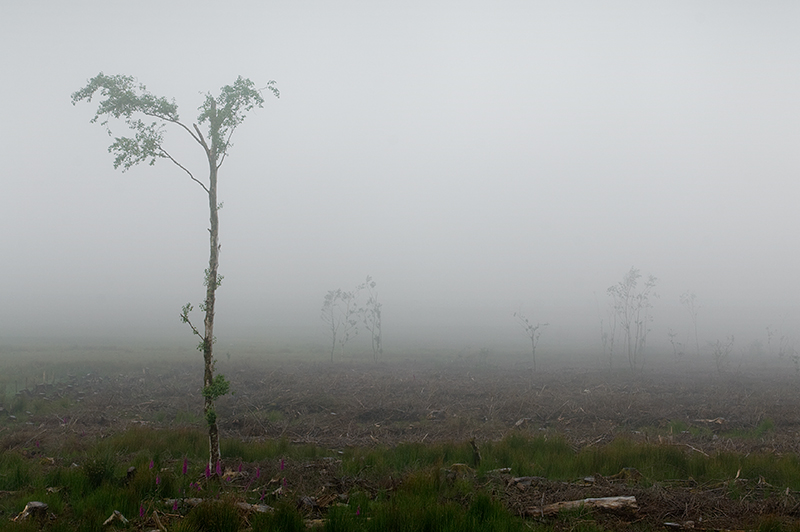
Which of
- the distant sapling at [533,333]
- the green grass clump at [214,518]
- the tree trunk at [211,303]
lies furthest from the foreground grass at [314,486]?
the distant sapling at [533,333]

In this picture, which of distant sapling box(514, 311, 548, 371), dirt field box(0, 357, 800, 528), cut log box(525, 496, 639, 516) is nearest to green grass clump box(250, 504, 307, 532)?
dirt field box(0, 357, 800, 528)

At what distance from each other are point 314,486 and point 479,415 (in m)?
12.5

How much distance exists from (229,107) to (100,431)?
1251 cm

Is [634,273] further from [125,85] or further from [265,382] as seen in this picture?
[125,85]

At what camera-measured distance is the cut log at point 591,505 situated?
7.11 metres

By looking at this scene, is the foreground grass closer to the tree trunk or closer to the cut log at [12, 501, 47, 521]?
the cut log at [12, 501, 47, 521]

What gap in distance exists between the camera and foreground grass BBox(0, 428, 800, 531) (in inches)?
254

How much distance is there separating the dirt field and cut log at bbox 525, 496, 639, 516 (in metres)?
0.17

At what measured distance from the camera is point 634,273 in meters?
52.8

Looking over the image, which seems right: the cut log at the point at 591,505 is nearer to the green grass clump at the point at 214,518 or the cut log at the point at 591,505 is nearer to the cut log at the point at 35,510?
the green grass clump at the point at 214,518

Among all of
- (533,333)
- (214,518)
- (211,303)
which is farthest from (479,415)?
(533,333)

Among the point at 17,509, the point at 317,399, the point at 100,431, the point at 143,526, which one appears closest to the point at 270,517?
the point at 143,526

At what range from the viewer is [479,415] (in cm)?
1961

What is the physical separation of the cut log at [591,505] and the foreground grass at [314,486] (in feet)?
0.93
